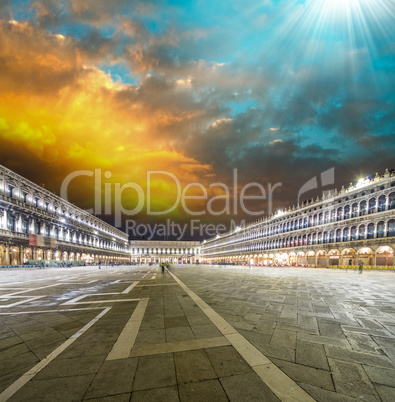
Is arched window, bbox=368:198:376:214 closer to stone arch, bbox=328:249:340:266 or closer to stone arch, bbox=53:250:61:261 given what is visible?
stone arch, bbox=328:249:340:266

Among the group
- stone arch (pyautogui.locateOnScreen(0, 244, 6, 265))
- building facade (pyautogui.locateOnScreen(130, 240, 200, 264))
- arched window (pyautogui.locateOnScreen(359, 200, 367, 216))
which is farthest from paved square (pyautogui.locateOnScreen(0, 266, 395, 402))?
building facade (pyautogui.locateOnScreen(130, 240, 200, 264))

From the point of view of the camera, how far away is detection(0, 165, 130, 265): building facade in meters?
33.0

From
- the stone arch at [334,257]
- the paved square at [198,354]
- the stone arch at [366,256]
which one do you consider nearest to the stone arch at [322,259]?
the stone arch at [334,257]

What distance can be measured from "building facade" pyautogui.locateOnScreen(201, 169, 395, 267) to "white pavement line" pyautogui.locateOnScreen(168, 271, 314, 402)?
39.6 meters

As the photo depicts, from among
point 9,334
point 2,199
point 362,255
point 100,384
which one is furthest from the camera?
point 362,255

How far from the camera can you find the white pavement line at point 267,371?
89.2 inches

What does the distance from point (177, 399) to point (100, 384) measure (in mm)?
976

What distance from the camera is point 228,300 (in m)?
7.09

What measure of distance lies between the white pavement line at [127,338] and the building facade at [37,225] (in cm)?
3754

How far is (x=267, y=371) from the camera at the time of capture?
8.97 feet

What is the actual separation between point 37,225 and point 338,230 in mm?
59905

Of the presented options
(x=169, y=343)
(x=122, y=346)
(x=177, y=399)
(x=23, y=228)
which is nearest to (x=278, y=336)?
(x=169, y=343)

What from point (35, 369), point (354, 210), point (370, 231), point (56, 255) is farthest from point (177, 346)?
point (56, 255)

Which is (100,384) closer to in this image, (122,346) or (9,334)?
(122,346)
